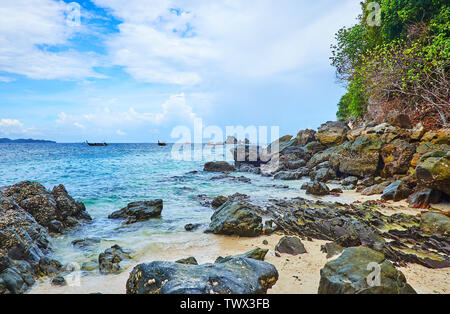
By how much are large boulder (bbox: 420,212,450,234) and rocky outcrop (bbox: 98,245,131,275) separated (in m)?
8.27

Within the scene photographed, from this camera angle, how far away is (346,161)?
55.3 feet

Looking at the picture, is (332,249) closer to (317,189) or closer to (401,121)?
(317,189)

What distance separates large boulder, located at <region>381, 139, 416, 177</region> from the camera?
44.2 ft

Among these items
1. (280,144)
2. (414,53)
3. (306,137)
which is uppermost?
(414,53)

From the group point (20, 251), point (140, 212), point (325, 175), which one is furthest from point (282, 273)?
point (325, 175)

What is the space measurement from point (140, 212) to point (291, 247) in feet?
21.3

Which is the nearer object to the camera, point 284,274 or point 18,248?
point 284,274

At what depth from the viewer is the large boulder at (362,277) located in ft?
10.5

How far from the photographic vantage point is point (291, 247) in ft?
19.1

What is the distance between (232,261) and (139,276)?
157 centimetres

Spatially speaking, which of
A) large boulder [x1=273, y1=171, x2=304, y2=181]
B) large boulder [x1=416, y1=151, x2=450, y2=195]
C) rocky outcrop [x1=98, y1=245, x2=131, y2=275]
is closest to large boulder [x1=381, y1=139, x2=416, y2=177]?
large boulder [x1=416, y1=151, x2=450, y2=195]

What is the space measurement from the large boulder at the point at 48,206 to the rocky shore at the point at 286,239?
33 millimetres

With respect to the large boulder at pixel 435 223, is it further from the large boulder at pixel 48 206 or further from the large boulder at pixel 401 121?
the large boulder at pixel 48 206
